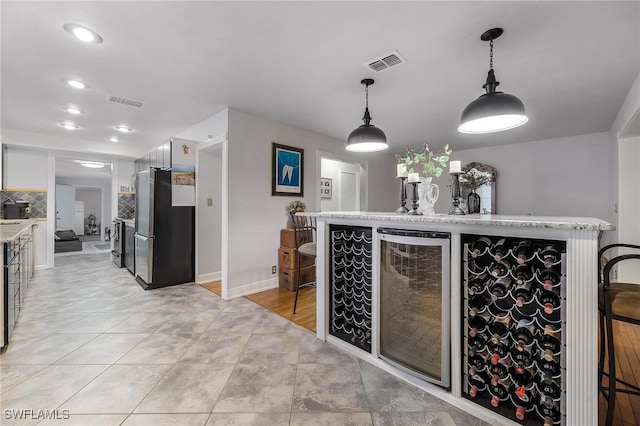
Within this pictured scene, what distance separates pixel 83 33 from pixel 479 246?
308cm

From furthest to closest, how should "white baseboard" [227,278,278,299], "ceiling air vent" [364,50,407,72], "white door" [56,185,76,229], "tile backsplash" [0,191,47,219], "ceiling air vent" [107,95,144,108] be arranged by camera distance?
"white door" [56,185,76,229] → "tile backsplash" [0,191,47,219] → "white baseboard" [227,278,278,299] → "ceiling air vent" [107,95,144,108] → "ceiling air vent" [364,50,407,72]

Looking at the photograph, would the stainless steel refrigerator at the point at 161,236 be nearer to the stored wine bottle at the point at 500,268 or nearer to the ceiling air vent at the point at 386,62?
the ceiling air vent at the point at 386,62

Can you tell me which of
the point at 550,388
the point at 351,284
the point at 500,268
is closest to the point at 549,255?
the point at 500,268

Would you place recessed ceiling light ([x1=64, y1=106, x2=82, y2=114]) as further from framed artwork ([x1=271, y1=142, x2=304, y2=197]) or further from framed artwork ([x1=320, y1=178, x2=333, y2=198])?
framed artwork ([x1=320, y1=178, x2=333, y2=198])

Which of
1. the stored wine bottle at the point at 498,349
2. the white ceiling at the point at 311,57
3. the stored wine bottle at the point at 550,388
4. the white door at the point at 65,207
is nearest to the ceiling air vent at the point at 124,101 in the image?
the white ceiling at the point at 311,57

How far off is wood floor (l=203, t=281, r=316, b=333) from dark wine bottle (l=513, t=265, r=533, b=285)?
1.77 m

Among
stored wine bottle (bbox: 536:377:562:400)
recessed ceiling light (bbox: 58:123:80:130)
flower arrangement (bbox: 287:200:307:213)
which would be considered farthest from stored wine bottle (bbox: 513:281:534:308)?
→ recessed ceiling light (bbox: 58:123:80:130)

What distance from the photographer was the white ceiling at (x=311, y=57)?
5.65 ft

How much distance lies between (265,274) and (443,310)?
274cm

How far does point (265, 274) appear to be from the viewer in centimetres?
384

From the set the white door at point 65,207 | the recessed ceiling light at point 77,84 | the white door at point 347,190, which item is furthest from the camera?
the white door at point 65,207

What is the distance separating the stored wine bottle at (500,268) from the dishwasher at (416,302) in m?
0.23

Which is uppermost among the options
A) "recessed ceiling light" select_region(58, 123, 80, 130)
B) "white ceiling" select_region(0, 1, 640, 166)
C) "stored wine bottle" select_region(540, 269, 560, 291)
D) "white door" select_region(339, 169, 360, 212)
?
"recessed ceiling light" select_region(58, 123, 80, 130)

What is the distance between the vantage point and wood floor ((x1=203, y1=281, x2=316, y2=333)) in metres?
2.79
